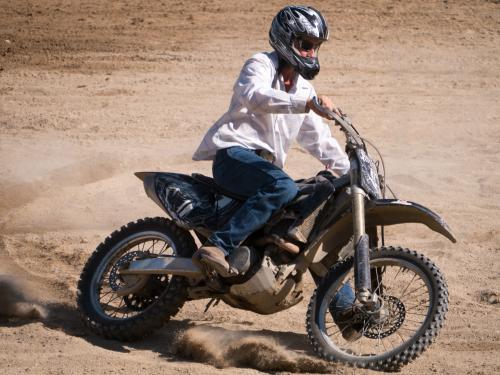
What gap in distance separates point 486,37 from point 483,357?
9.44m

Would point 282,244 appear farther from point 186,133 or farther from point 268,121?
point 186,133

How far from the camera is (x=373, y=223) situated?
5934mm

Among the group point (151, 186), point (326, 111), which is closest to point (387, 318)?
point (326, 111)

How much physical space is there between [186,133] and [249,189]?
5.50 metres

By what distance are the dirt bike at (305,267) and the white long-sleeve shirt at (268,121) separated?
257 mm

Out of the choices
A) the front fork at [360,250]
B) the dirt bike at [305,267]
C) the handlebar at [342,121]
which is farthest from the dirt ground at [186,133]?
the handlebar at [342,121]

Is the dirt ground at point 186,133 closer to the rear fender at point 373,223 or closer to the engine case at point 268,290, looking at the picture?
the engine case at point 268,290

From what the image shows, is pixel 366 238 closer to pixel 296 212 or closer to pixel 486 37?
pixel 296 212

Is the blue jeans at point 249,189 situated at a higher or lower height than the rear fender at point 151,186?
higher

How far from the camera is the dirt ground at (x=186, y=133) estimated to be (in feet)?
20.9

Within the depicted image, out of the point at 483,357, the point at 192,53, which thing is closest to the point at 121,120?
the point at 192,53

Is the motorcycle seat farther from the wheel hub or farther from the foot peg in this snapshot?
the wheel hub

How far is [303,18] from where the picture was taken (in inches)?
238

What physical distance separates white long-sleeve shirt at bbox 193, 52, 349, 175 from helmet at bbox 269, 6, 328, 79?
15 cm
